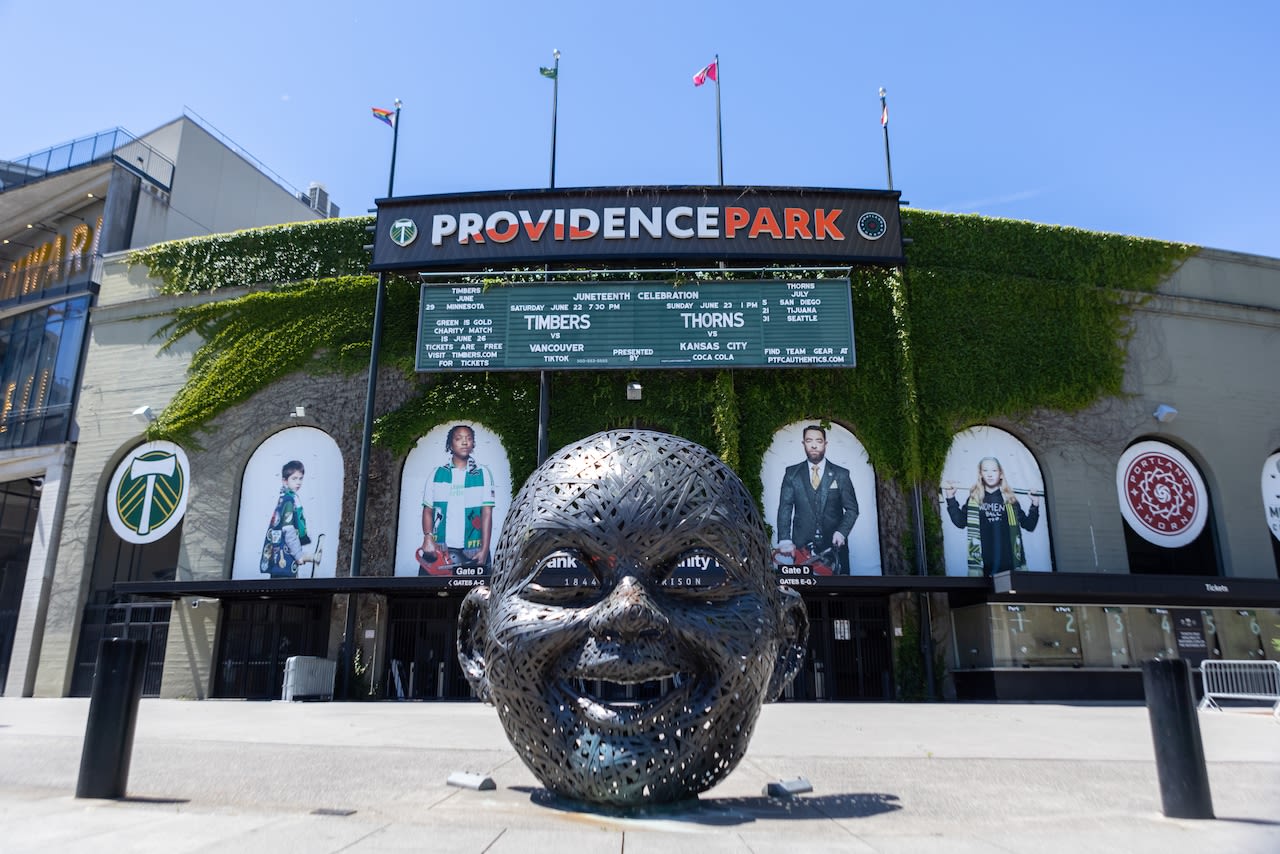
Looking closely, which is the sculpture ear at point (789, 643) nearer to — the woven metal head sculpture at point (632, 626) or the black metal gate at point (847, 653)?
the woven metal head sculpture at point (632, 626)

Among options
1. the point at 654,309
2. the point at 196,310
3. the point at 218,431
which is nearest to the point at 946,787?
the point at 654,309

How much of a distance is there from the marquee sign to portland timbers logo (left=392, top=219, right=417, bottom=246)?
0.09 feet

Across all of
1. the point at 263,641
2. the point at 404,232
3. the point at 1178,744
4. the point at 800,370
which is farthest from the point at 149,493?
the point at 1178,744

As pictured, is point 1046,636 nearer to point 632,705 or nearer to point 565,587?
point 632,705

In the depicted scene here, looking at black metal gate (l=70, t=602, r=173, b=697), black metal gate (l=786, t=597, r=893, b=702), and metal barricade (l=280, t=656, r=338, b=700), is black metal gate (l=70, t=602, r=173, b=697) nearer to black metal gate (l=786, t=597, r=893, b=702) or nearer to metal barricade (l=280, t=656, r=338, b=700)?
metal barricade (l=280, t=656, r=338, b=700)

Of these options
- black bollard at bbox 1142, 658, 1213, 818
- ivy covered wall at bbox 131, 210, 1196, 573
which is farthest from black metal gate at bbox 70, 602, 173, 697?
black bollard at bbox 1142, 658, 1213, 818

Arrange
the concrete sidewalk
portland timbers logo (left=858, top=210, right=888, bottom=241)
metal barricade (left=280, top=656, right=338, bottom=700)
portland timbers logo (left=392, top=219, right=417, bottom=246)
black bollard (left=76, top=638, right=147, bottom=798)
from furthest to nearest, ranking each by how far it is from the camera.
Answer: portland timbers logo (left=392, top=219, right=417, bottom=246)
portland timbers logo (left=858, top=210, right=888, bottom=241)
metal barricade (left=280, top=656, right=338, bottom=700)
black bollard (left=76, top=638, right=147, bottom=798)
the concrete sidewalk

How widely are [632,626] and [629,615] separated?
67 mm

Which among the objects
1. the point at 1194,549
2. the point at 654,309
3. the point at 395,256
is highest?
the point at 395,256

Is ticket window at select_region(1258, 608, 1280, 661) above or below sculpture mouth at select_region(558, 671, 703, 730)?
above

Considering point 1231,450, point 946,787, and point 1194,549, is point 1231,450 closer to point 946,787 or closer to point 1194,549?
point 1194,549

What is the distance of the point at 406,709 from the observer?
16891 millimetres

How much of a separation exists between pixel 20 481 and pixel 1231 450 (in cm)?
3808

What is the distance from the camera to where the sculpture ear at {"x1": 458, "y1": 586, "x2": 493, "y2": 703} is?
225 inches
